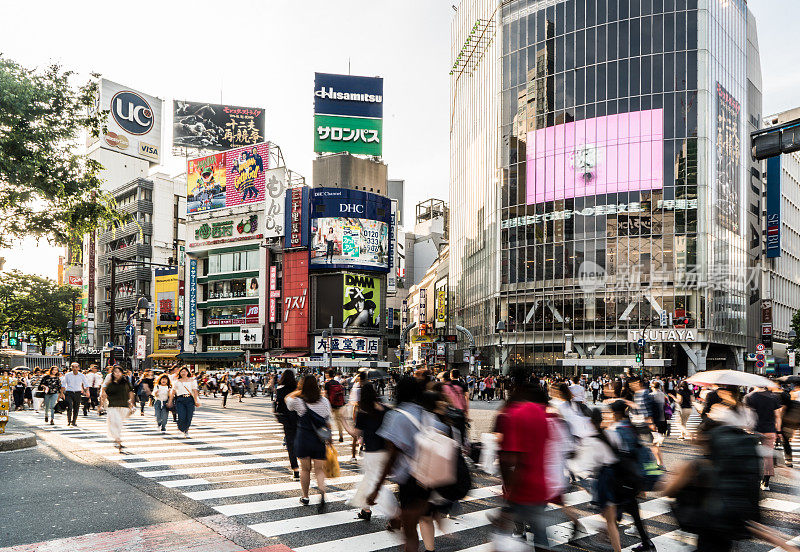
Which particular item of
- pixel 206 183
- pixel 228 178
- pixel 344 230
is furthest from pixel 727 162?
pixel 206 183

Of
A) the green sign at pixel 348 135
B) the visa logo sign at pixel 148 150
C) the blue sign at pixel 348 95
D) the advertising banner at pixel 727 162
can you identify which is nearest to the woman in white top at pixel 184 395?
the advertising banner at pixel 727 162

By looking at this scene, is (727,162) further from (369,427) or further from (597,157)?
(369,427)

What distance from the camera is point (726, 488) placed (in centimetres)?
455

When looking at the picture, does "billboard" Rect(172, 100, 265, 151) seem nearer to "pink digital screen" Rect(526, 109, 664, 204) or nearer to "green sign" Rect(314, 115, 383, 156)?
"green sign" Rect(314, 115, 383, 156)

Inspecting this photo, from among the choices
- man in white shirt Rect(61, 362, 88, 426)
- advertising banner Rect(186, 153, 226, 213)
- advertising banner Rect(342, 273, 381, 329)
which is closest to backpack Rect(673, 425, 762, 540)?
man in white shirt Rect(61, 362, 88, 426)

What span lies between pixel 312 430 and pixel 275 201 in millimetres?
67765

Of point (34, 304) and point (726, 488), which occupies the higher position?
point (34, 304)

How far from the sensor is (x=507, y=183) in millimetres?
64500

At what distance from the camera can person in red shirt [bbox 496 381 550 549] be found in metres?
5.21

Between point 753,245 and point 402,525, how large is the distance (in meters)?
73.0

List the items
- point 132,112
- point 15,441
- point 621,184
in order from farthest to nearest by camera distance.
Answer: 1. point 132,112
2. point 621,184
3. point 15,441

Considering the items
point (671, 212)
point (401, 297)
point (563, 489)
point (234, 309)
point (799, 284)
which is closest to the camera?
point (563, 489)

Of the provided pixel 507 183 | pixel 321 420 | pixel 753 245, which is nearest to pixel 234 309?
pixel 507 183

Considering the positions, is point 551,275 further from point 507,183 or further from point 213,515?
point 213,515
